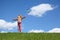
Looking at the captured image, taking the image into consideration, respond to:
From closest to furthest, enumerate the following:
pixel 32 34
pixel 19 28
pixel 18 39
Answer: pixel 18 39 → pixel 32 34 → pixel 19 28

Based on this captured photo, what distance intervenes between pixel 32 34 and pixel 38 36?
681 mm

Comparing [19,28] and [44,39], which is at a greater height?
[19,28]

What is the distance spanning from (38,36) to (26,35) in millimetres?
1050

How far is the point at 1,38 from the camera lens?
16.9 meters

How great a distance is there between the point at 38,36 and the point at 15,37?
2.01m

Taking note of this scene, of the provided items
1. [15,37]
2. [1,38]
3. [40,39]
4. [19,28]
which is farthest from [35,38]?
[19,28]

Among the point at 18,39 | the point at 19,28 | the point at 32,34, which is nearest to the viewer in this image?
the point at 18,39

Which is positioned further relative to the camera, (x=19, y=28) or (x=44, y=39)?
(x=19, y=28)

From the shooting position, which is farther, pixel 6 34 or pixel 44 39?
pixel 6 34

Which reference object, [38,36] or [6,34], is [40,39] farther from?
[6,34]

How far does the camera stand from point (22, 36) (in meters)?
17.4

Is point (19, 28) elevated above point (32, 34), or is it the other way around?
point (19, 28)

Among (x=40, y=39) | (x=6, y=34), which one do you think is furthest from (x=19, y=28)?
(x=40, y=39)

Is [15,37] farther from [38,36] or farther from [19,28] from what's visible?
[19,28]
